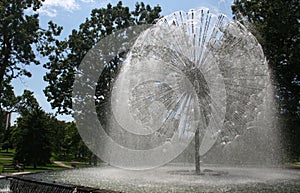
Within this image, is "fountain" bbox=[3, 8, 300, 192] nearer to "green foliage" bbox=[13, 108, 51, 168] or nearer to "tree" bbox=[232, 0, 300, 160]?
"tree" bbox=[232, 0, 300, 160]

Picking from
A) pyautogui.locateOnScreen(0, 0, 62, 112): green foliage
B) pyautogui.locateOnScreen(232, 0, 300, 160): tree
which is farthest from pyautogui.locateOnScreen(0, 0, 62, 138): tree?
pyautogui.locateOnScreen(232, 0, 300, 160): tree

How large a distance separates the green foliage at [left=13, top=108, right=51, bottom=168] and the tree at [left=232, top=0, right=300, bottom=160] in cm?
1837

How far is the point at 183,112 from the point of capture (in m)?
14.8

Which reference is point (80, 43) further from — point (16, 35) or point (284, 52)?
point (284, 52)

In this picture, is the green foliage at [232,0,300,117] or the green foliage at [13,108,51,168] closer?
the green foliage at [232,0,300,117]

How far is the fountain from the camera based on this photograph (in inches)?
509

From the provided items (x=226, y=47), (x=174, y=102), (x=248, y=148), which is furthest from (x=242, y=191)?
(x=248, y=148)

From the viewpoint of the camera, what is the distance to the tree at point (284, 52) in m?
23.7

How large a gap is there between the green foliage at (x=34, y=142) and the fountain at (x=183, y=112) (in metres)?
3.85

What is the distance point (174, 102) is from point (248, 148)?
10.2 m

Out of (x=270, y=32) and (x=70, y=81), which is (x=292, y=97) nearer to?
(x=270, y=32)

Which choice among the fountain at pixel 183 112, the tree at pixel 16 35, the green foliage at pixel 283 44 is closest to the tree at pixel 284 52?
the green foliage at pixel 283 44

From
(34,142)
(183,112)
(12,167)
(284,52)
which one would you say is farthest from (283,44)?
(12,167)

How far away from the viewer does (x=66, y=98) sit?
2739 cm
